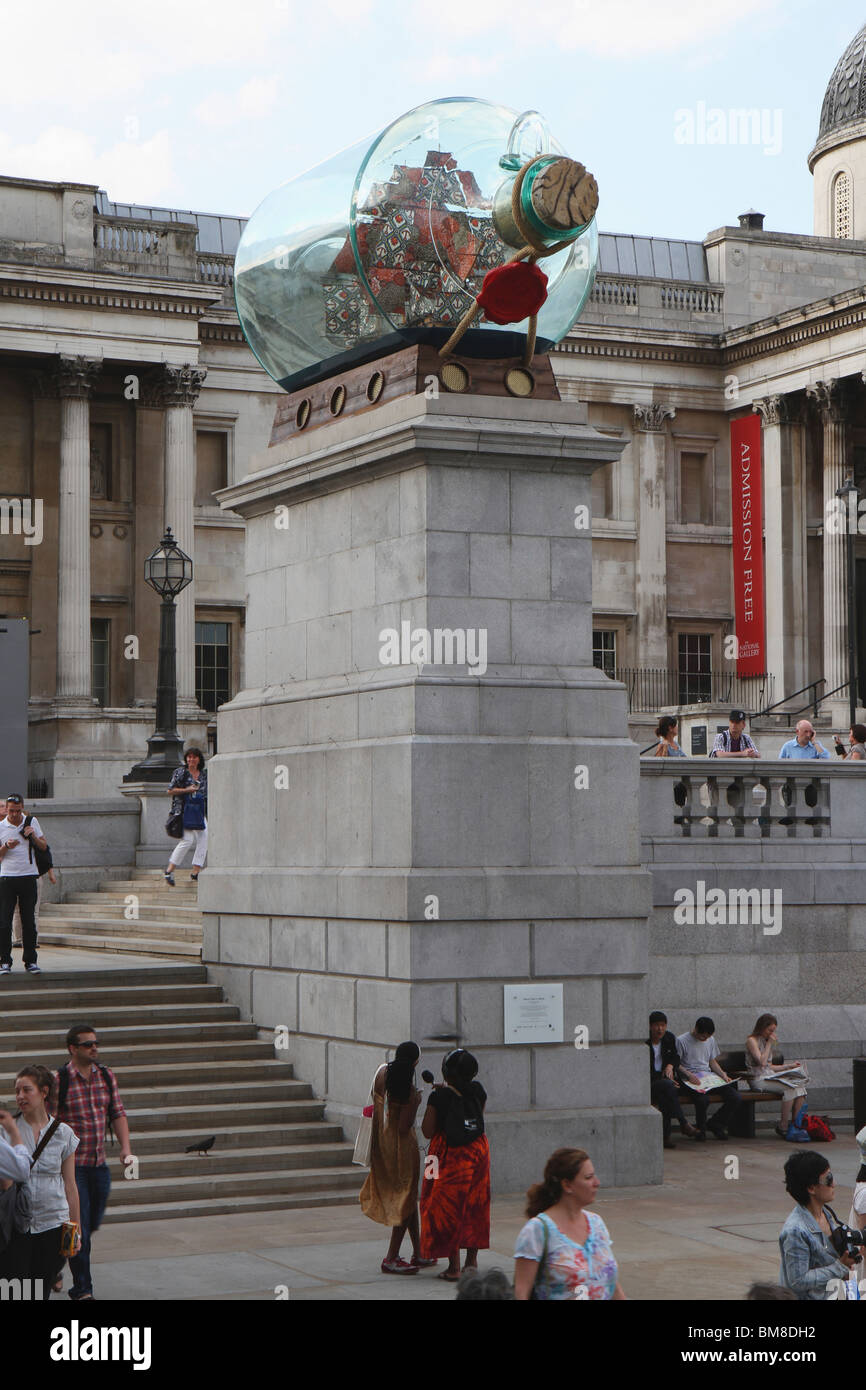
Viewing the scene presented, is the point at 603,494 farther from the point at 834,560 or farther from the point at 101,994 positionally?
the point at 101,994

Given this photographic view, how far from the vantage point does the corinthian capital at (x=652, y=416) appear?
58562 millimetres

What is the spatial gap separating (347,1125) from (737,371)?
4642 centimetres

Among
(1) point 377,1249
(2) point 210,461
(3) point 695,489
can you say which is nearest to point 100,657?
(2) point 210,461

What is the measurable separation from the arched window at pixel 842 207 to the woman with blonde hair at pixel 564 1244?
61081mm

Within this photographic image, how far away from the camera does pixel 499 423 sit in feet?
51.8

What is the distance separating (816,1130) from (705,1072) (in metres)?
1.20

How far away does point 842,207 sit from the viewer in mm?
65750

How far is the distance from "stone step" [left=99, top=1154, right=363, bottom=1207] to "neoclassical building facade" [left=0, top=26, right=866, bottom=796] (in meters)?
31.3

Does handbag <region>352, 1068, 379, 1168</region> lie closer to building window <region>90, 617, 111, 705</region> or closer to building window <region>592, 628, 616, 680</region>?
building window <region>90, 617, 111, 705</region>

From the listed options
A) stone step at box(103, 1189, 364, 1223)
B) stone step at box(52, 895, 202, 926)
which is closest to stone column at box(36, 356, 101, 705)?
stone step at box(52, 895, 202, 926)

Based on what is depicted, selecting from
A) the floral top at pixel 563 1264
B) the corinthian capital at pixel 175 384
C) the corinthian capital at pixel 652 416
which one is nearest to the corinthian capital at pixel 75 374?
the corinthian capital at pixel 175 384
